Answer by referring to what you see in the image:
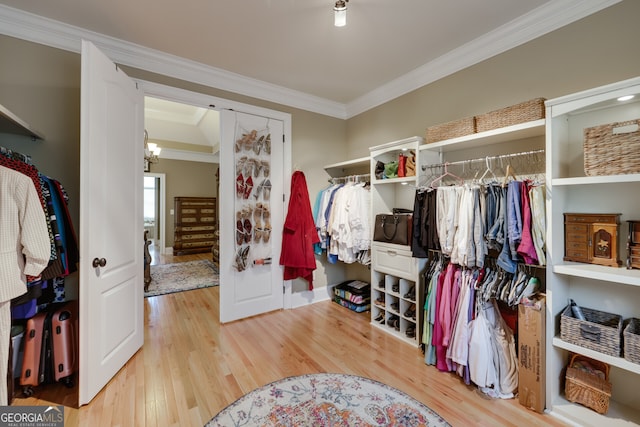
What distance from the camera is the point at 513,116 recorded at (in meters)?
1.90

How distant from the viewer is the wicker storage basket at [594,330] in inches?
59.1

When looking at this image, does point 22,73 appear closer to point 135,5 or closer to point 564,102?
point 135,5

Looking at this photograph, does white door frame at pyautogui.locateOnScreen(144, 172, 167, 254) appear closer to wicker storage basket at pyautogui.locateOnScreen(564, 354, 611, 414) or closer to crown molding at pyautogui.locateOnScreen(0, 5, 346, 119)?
crown molding at pyautogui.locateOnScreen(0, 5, 346, 119)

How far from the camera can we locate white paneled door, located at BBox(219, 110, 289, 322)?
299 cm

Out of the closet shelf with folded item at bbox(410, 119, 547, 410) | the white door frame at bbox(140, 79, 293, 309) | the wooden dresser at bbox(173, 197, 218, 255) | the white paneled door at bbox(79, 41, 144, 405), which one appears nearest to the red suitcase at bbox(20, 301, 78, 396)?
the white paneled door at bbox(79, 41, 144, 405)

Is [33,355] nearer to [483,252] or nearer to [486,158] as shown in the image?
[483,252]

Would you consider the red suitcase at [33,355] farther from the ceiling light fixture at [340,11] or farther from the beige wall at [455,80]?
the ceiling light fixture at [340,11]

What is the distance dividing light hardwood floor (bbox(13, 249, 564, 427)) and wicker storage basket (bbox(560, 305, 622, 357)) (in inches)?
20.5

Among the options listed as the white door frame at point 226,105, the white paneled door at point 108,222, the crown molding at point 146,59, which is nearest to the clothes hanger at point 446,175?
the white door frame at point 226,105

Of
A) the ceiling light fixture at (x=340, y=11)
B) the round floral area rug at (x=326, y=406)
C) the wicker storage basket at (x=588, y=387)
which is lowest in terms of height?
the round floral area rug at (x=326, y=406)

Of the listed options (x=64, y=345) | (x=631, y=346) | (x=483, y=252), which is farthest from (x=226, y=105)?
(x=631, y=346)

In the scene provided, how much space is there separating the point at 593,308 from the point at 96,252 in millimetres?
3328

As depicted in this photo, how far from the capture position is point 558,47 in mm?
1941

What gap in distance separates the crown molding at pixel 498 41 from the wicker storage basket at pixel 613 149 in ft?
3.06
